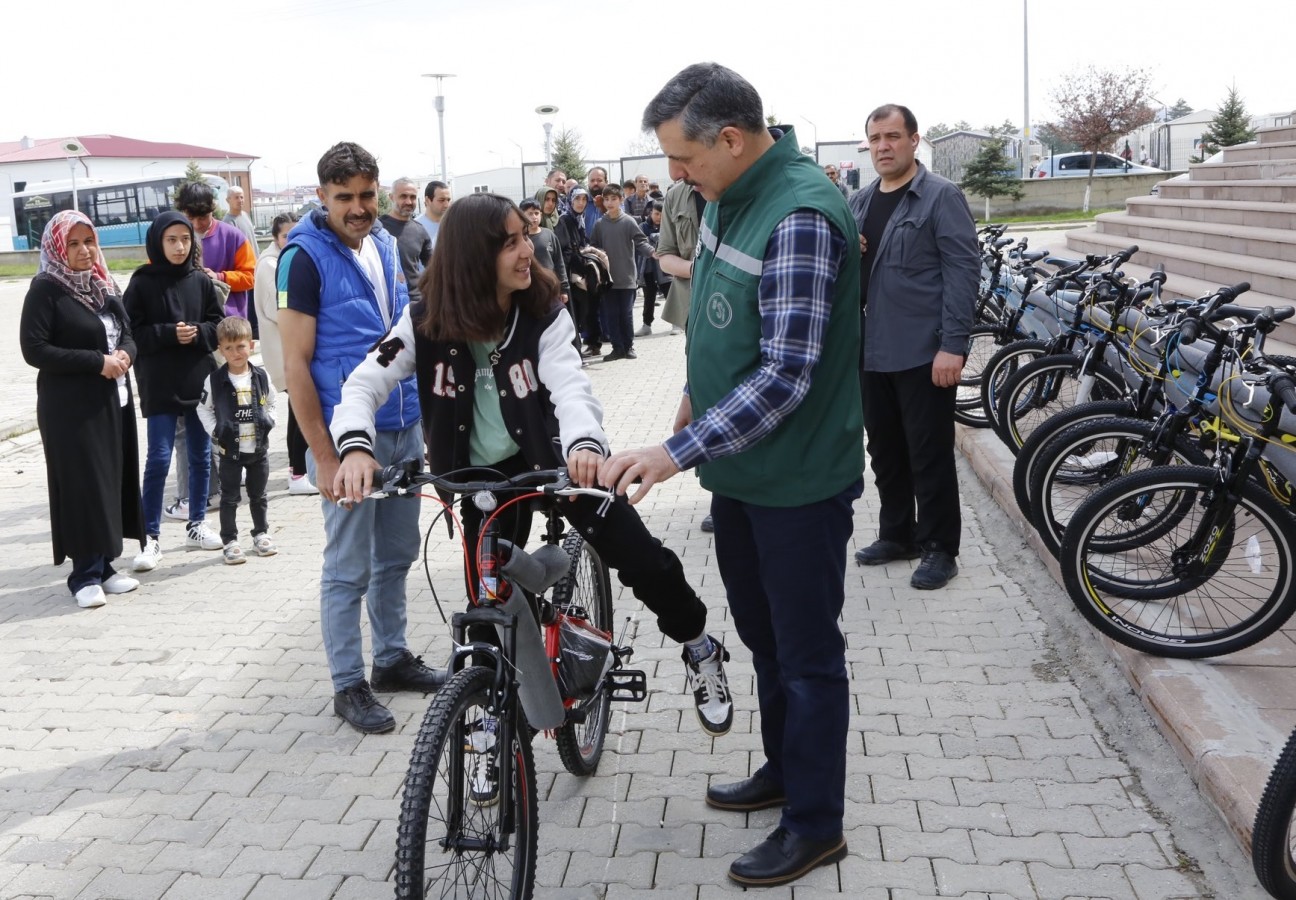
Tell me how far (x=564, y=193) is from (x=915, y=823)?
14.3 meters

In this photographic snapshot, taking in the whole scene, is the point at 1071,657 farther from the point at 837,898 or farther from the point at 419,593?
the point at 419,593

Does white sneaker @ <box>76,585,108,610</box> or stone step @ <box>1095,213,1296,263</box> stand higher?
stone step @ <box>1095,213,1296,263</box>

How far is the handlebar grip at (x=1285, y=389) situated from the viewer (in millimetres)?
4074

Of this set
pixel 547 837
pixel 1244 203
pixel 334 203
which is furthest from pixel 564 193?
pixel 547 837

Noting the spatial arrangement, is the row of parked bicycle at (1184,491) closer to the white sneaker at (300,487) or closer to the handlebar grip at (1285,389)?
the handlebar grip at (1285,389)

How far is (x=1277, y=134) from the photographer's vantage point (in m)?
14.8

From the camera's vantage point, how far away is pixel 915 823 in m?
3.58

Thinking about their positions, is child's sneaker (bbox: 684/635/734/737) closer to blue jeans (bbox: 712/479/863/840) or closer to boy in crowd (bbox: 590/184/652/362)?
blue jeans (bbox: 712/479/863/840)

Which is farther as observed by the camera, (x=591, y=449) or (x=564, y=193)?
(x=564, y=193)

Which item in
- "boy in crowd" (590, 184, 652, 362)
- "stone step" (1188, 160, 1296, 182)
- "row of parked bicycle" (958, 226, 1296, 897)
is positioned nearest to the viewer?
"row of parked bicycle" (958, 226, 1296, 897)

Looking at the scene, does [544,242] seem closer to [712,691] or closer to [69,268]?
[69,268]

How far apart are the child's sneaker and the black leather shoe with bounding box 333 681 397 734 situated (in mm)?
1198

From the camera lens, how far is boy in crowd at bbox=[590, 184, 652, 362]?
1378 centimetres

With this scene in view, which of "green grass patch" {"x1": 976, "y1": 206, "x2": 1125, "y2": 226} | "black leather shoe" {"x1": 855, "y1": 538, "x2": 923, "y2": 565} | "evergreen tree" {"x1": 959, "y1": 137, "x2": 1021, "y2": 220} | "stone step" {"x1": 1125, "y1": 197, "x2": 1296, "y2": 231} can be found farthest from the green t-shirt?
"evergreen tree" {"x1": 959, "y1": 137, "x2": 1021, "y2": 220}
